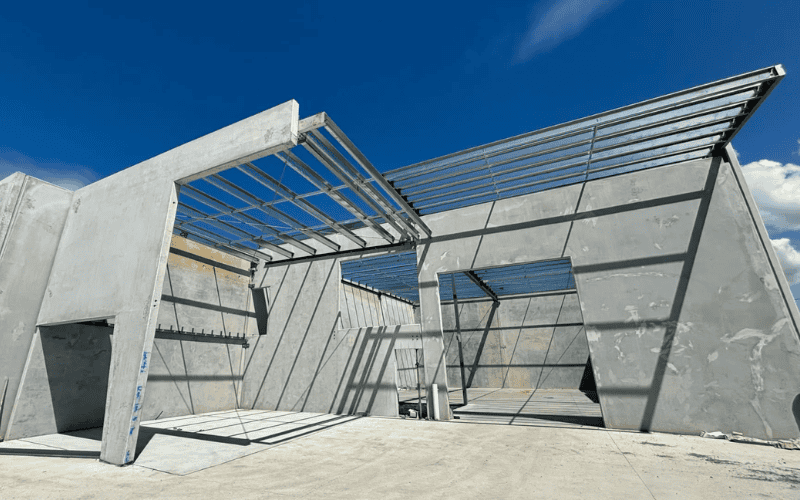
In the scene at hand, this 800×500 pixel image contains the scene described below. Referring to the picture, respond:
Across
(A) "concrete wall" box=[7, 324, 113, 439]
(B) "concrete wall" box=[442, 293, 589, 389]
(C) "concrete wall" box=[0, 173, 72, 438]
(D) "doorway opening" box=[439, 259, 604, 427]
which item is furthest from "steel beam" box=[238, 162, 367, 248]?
(B) "concrete wall" box=[442, 293, 589, 389]

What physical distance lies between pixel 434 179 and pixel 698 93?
6180mm

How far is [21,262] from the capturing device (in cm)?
842

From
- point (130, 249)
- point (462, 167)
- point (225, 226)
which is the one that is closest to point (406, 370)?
point (225, 226)

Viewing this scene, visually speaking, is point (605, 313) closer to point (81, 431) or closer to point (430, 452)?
point (430, 452)

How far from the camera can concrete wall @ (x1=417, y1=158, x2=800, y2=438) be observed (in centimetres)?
732

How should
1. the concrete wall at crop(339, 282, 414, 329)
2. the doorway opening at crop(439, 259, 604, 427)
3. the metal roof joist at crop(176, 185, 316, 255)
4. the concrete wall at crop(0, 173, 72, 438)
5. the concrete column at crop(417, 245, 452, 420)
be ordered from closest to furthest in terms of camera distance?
the concrete wall at crop(0, 173, 72, 438) < the metal roof joist at crop(176, 185, 316, 255) < the concrete column at crop(417, 245, 452, 420) < the concrete wall at crop(339, 282, 414, 329) < the doorway opening at crop(439, 259, 604, 427)

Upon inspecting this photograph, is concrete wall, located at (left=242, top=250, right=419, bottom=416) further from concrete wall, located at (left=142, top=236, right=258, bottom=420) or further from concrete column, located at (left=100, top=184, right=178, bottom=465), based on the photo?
concrete column, located at (left=100, top=184, right=178, bottom=465)

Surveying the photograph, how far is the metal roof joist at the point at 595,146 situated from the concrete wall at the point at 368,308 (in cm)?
733

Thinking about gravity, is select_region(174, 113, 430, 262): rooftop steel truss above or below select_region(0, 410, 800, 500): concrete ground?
above

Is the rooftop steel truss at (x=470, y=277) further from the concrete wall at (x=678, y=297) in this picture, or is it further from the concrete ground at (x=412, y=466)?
the concrete ground at (x=412, y=466)

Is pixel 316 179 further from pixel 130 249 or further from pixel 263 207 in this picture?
pixel 130 249

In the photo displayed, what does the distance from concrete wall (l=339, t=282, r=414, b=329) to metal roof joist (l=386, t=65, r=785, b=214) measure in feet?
24.0

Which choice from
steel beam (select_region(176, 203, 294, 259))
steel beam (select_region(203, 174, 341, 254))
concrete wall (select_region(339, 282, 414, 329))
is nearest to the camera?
steel beam (select_region(203, 174, 341, 254))

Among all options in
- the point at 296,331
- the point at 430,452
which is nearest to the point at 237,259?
the point at 296,331
